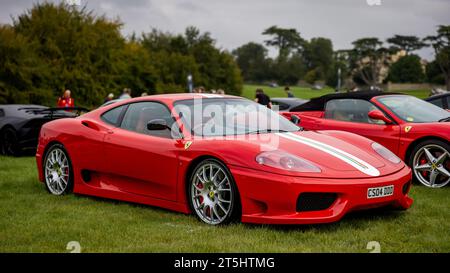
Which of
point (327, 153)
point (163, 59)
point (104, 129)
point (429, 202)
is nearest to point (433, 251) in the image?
point (327, 153)

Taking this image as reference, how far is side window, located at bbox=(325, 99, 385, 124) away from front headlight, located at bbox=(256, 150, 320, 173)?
137 inches

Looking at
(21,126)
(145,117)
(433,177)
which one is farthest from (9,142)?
(433,177)

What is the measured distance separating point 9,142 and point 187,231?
27.0 feet

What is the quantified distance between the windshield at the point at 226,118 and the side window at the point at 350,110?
238 cm

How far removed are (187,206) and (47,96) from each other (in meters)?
26.7

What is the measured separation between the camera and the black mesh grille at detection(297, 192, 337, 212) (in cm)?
518

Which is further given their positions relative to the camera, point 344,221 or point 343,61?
point 343,61

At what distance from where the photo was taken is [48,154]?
765 centimetres

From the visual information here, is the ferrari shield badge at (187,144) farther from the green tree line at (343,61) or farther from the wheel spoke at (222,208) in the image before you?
the green tree line at (343,61)

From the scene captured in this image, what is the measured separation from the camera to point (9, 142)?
12.4 metres

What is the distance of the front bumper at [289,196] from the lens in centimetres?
512

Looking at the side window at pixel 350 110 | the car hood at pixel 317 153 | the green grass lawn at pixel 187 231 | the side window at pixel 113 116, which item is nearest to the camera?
the green grass lawn at pixel 187 231

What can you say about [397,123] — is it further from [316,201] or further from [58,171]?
[58,171]

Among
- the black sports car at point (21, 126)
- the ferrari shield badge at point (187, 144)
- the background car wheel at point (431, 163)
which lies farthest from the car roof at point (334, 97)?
the black sports car at point (21, 126)
